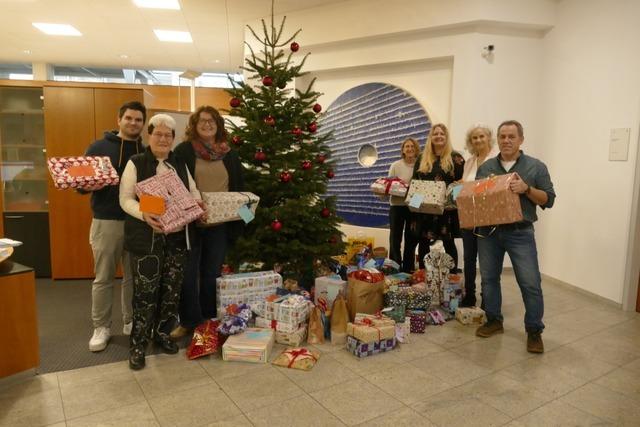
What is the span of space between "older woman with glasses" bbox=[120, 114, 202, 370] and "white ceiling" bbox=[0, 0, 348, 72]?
3.32m

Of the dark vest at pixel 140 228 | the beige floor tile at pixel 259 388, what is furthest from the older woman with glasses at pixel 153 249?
the beige floor tile at pixel 259 388

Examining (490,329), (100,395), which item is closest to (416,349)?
(490,329)

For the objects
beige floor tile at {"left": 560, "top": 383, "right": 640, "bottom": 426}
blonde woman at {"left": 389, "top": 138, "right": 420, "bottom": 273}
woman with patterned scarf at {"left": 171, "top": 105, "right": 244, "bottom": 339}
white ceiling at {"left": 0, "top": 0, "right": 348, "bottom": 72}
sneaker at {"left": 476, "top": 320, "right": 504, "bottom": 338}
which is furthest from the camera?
white ceiling at {"left": 0, "top": 0, "right": 348, "bottom": 72}

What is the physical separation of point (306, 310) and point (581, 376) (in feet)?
5.73

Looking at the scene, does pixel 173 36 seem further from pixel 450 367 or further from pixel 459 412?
pixel 459 412

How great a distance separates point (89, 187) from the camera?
2602 mm

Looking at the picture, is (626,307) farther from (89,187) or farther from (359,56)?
(89,187)

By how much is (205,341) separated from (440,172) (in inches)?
92.7

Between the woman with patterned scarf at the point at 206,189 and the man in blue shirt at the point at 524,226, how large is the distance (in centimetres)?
181

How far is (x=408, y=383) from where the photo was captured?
96.1 inches

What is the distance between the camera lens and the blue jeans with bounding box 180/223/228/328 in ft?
9.75

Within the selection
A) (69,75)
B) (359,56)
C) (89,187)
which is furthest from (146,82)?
(89,187)

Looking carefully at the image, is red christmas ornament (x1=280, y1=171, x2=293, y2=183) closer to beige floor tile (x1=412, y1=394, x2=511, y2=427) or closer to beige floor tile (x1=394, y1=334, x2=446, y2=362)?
beige floor tile (x1=394, y1=334, x2=446, y2=362)

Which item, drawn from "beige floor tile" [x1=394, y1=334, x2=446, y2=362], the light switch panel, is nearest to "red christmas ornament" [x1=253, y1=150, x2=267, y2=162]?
"beige floor tile" [x1=394, y1=334, x2=446, y2=362]
